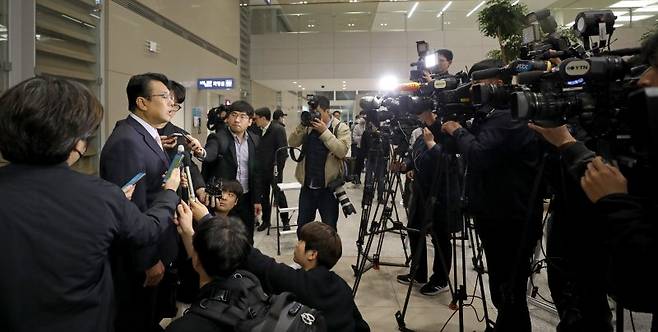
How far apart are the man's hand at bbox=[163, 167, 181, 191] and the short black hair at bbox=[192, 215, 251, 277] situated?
0.21 metres

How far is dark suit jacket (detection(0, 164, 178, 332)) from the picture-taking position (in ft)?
3.01

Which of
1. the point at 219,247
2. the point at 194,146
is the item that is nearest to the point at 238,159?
the point at 194,146

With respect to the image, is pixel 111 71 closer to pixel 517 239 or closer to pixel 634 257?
pixel 517 239

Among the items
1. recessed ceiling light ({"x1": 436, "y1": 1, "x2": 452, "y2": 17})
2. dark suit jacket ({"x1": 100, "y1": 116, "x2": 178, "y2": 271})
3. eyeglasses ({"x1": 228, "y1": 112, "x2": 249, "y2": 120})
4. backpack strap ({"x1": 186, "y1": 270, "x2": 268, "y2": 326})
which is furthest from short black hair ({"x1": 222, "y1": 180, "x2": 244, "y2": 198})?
recessed ceiling light ({"x1": 436, "y1": 1, "x2": 452, "y2": 17})

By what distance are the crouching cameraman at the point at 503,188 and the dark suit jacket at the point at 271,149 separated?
2785 millimetres

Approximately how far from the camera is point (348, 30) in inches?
396

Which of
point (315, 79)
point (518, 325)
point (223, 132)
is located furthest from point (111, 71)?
point (315, 79)

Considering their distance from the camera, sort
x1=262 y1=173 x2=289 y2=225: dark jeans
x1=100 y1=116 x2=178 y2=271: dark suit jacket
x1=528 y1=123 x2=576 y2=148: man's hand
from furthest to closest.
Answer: x1=262 y1=173 x2=289 y2=225: dark jeans < x1=100 y1=116 x2=178 y2=271: dark suit jacket < x1=528 y1=123 x2=576 y2=148: man's hand

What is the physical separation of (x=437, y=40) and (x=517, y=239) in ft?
27.4

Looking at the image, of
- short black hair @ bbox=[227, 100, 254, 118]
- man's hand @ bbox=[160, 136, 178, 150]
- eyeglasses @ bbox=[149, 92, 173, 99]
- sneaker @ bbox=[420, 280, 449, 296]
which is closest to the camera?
eyeglasses @ bbox=[149, 92, 173, 99]

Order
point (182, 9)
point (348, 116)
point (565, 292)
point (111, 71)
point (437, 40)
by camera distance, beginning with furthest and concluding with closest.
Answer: point (348, 116) → point (437, 40) → point (182, 9) → point (111, 71) → point (565, 292)

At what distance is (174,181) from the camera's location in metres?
1.47

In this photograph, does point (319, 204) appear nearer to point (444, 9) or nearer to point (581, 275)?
point (581, 275)

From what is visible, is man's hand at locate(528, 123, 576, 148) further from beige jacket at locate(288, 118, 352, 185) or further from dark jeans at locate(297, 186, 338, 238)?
dark jeans at locate(297, 186, 338, 238)
